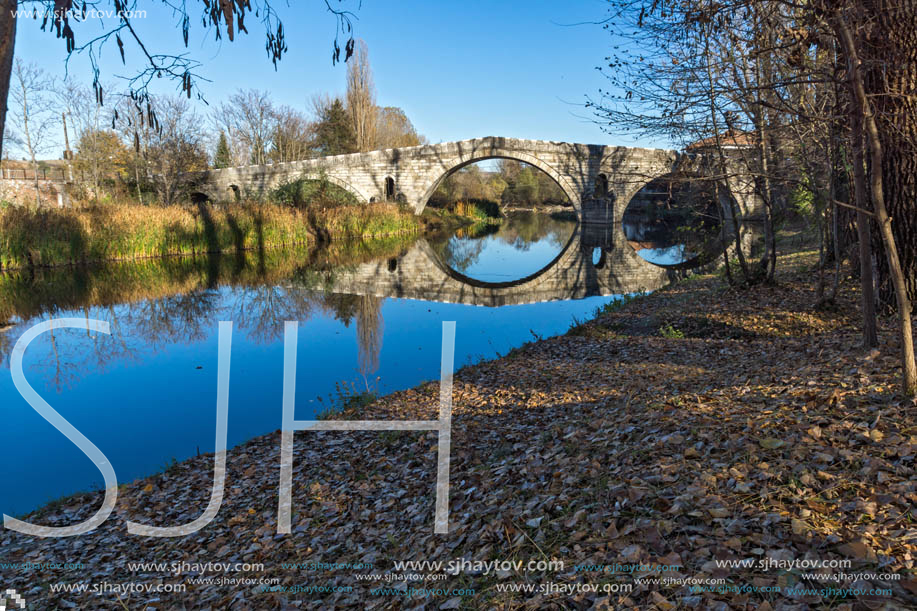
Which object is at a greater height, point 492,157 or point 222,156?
point 222,156

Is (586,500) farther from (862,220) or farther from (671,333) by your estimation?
(671,333)

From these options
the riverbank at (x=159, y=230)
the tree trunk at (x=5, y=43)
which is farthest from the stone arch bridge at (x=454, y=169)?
the tree trunk at (x=5, y=43)

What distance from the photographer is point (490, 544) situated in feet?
7.88

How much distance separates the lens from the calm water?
4.86 metres

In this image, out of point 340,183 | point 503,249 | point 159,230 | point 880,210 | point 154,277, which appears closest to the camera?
point 880,210

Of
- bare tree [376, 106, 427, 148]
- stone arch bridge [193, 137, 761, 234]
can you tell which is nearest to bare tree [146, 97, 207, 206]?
stone arch bridge [193, 137, 761, 234]

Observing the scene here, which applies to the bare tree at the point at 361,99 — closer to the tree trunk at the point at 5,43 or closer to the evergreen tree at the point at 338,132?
the evergreen tree at the point at 338,132

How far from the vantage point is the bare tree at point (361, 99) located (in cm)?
3303

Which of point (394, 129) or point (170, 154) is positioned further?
point (394, 129)

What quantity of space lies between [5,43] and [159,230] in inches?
565

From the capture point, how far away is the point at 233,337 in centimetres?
823

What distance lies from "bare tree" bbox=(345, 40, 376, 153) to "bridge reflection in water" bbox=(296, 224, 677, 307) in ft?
60.3

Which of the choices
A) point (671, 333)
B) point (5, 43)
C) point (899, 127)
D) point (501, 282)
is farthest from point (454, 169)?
point (5, 43)

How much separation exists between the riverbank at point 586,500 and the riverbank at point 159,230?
11475 mm
